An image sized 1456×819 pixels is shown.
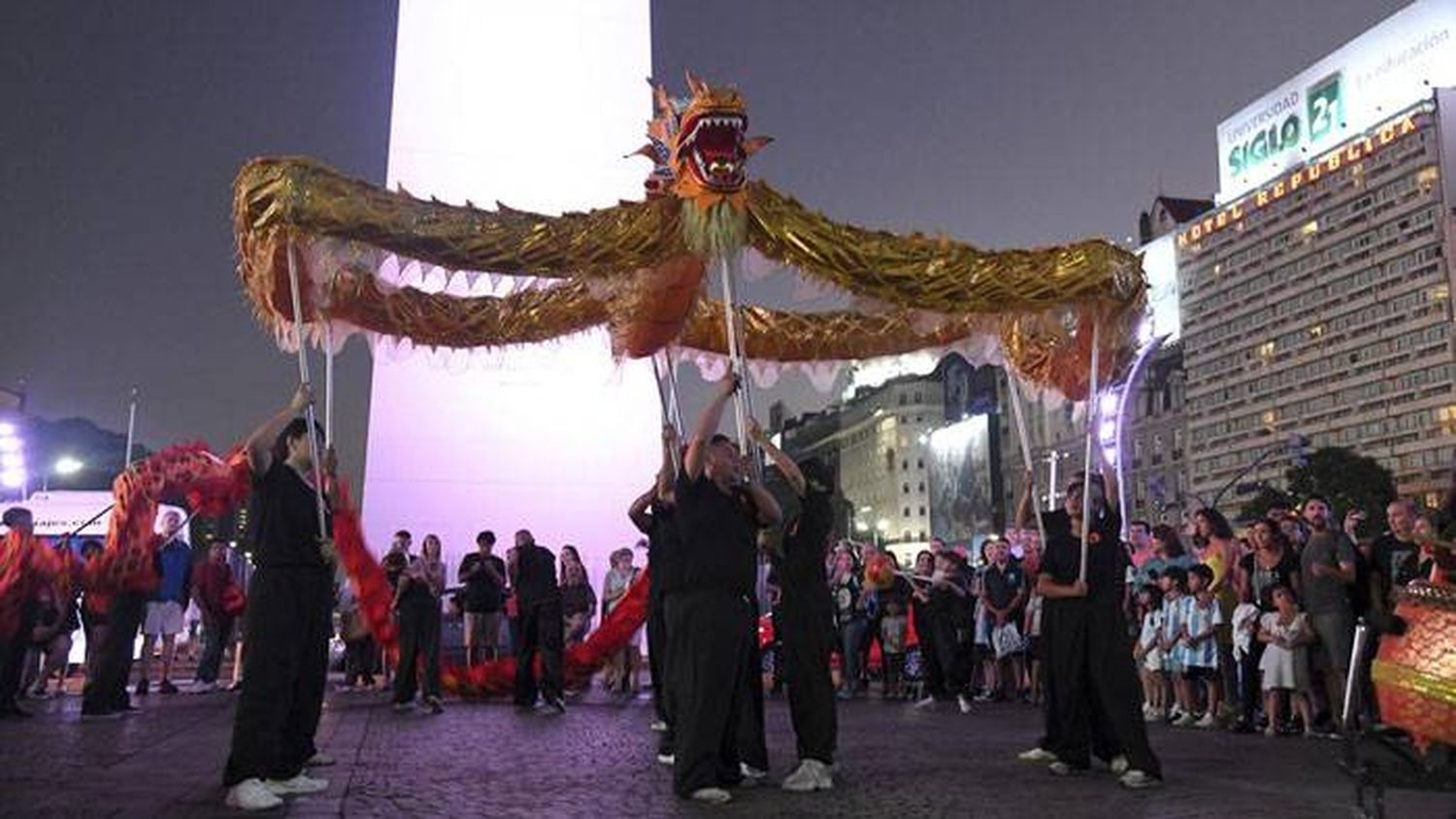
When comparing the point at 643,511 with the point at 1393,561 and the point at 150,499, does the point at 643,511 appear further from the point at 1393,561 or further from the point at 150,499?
the point at 150,499

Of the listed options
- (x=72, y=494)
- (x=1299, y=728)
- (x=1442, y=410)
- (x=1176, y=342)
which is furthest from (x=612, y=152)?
(x=1176, y=342)

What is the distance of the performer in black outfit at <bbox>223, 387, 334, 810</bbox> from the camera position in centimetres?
552

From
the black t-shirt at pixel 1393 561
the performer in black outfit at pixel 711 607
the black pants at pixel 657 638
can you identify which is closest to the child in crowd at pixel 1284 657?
the black t-shirt at pixel 1393 561

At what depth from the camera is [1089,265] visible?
7.56 meters

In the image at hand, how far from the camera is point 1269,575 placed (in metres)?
9.87

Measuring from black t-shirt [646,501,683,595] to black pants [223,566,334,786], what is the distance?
179 cm

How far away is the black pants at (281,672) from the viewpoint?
18.1ft

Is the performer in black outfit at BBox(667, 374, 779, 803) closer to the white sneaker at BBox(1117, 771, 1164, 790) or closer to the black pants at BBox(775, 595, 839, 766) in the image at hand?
the black pants at BBox(775, 595, 839, 766)

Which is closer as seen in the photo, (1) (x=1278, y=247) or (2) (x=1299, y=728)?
(2) (x=1299, y=728)

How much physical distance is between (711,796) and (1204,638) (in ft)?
19.9

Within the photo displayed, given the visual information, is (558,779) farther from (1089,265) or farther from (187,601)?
(187,601)

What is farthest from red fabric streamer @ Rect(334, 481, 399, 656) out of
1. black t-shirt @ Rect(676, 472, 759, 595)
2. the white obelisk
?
Answer: black t-shirt @ Rect(676, 472, 759, 595)

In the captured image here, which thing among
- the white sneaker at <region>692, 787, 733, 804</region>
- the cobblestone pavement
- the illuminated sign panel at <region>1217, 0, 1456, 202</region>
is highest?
the illuminated sign panel at <region>1217, 0, 1456, 202</region>

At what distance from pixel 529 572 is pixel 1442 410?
71.6m
